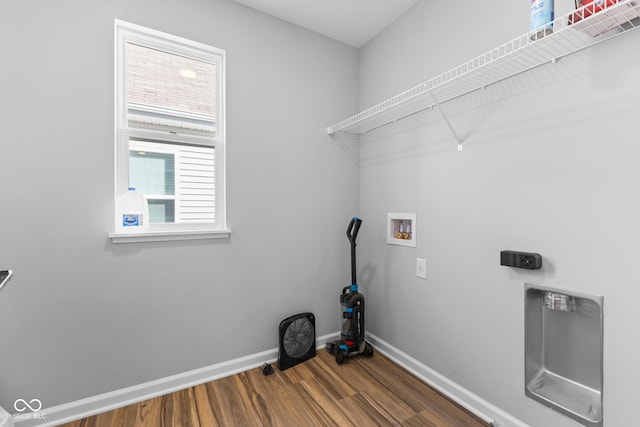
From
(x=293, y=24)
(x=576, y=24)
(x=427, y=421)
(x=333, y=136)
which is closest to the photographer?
(x=576, y=24)

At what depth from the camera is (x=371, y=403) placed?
1686 millimetres

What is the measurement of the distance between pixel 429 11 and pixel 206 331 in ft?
8.39

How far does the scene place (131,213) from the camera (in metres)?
1.67

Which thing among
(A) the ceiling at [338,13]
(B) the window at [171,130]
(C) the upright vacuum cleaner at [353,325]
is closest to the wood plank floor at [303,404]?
(C) the upright vacuum cleaner at [353,325]

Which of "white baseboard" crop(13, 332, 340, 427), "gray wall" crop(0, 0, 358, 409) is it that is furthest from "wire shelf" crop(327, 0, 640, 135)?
"white baseboard" crop(13, 332, 340, 427)

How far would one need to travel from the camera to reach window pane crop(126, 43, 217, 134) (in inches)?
68.0

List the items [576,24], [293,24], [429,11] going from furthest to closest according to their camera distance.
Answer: [293,24], [429,11], [576,24]

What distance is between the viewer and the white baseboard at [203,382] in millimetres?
1492

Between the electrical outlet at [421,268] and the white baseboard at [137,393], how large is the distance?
119cm

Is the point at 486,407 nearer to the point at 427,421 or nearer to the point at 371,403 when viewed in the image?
the point at 427,421

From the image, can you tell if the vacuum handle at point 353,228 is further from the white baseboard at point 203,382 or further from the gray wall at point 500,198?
the white baseboard at point 203,382

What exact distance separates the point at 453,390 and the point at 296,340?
1056 mm

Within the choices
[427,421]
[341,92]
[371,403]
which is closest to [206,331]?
[371,403]

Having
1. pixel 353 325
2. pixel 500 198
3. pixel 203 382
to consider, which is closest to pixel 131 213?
pixel 203 382
